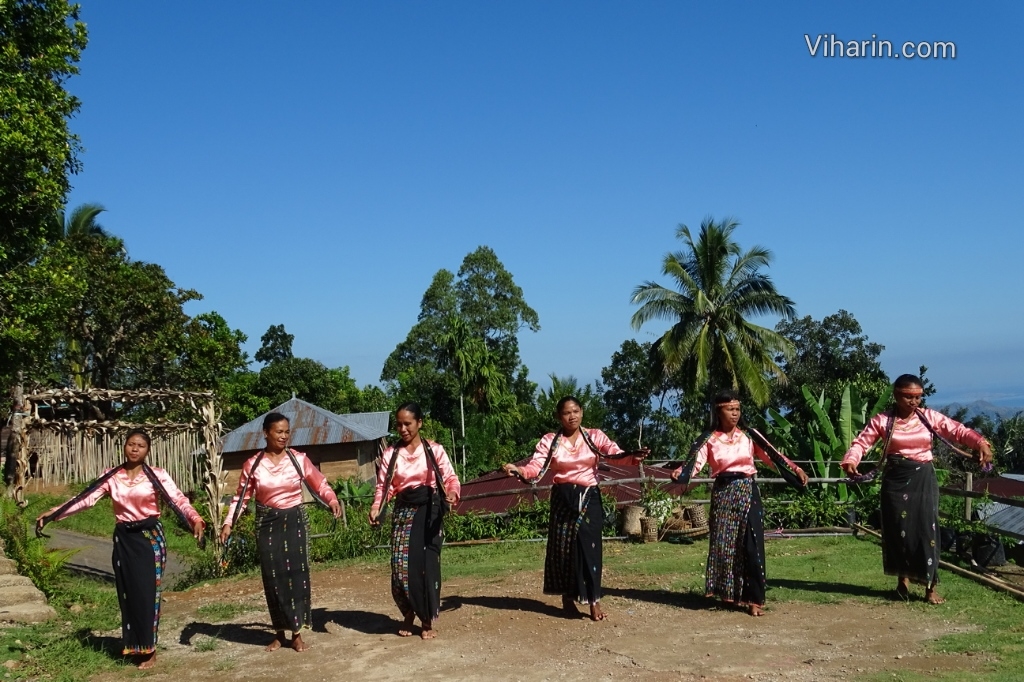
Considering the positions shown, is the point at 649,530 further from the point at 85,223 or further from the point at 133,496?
the point at 85,223

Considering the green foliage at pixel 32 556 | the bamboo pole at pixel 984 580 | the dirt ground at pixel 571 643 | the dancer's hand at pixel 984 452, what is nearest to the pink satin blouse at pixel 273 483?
the dirt ground at pixel 571 643

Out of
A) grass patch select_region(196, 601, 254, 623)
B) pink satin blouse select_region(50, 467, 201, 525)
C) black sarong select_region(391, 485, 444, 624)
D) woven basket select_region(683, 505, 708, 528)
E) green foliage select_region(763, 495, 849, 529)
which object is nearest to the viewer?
pink satin blouse select_region(50, 467, 201, 525)

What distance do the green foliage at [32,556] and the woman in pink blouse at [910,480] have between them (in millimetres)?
Result: 7190

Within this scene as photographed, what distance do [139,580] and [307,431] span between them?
92.0 ft

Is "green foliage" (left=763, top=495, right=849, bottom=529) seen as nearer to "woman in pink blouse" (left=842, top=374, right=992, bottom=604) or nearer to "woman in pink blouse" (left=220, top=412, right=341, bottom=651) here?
"woman in pink blouse" (left=842, top=374, right=992, bottom=604)

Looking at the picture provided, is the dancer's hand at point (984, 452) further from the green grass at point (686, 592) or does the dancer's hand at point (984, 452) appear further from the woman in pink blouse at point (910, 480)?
the green grass at point (686, 592)

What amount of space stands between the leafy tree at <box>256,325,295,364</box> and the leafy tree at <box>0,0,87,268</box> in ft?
113

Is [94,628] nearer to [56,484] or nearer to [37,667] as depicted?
[37,667]

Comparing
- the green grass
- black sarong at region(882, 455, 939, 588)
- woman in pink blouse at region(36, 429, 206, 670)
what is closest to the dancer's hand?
black sarong at region(882, 455, 939, 588)

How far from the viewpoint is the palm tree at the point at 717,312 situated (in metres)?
32.0

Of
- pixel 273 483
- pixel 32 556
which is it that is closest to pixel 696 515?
pixel 273 483

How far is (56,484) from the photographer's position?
16406mm

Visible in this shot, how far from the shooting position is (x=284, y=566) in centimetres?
691

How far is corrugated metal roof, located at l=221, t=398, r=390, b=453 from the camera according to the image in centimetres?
3350
